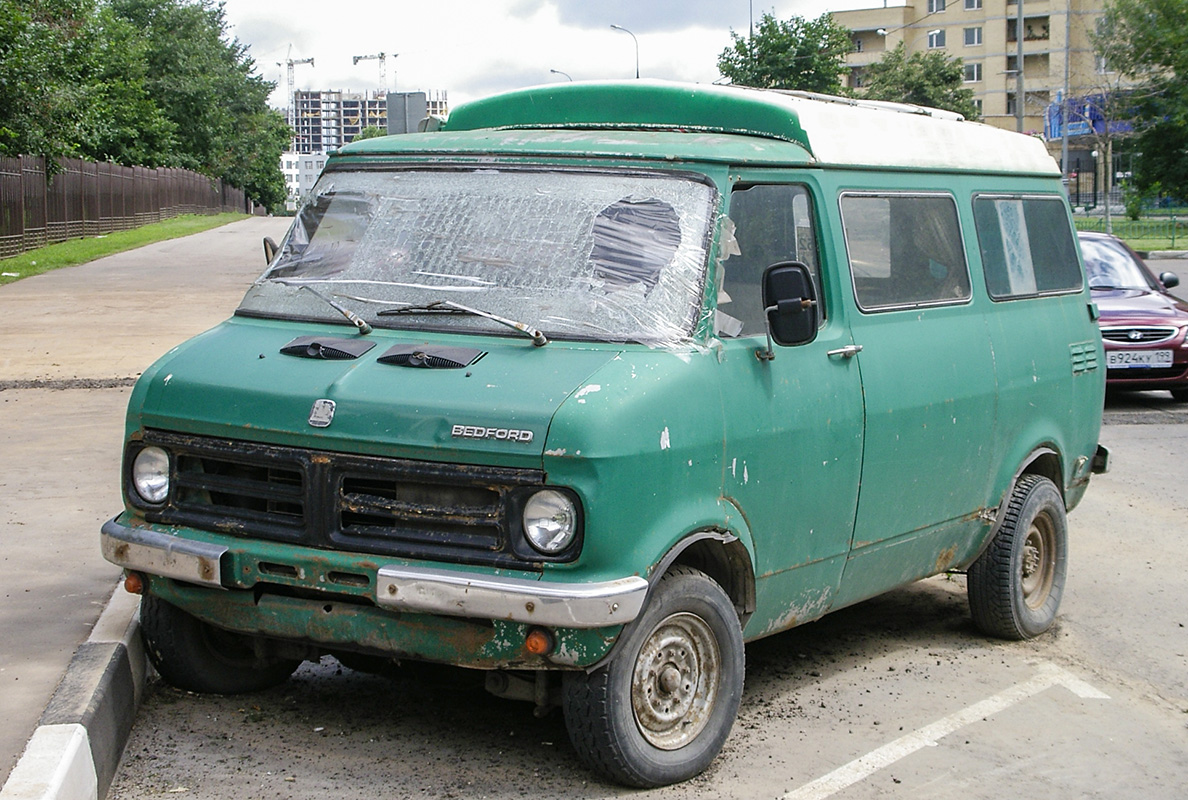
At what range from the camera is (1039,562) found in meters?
6.91

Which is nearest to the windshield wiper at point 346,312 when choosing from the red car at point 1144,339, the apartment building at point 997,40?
the red car at point 1144,339

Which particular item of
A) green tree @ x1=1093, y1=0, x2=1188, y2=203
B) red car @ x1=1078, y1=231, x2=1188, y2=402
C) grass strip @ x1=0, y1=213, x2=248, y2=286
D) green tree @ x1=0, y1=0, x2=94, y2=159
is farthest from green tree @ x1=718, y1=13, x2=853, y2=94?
red car @ x1=1078, y1=231, x2=1188, y2=402

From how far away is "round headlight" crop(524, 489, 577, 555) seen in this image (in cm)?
422

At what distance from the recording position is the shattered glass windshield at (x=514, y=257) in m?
4.77

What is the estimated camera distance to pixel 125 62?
54.4m

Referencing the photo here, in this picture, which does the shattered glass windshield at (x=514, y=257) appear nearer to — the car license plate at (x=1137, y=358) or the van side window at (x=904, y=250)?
the van side window at (x=904, y=250)

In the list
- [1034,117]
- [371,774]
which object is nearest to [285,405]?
[371,774]

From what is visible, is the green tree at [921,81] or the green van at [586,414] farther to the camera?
the green tree at [921,81]

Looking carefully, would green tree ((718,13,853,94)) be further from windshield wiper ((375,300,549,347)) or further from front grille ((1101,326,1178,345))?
windshield wiper ((375,300,549,347))

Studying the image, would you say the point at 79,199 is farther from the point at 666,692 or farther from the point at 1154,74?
the point at 666,692

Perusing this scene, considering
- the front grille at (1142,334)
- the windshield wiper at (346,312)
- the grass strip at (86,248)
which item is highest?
the windshield wiper at (346,312)

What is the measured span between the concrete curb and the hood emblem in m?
1.14

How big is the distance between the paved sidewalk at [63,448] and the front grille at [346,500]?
0.75m

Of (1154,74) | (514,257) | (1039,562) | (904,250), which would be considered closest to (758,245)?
(514,257)
